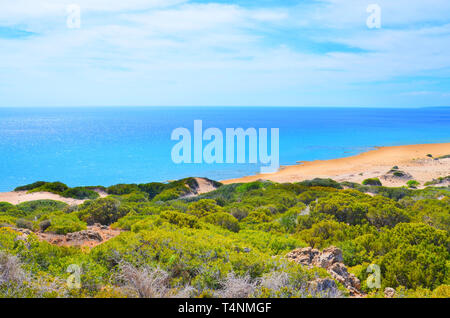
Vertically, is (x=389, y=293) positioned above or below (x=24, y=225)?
above

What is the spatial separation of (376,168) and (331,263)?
119 ft

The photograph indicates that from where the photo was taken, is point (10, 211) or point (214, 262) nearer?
point (214, 262)

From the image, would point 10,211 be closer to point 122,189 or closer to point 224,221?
point 224,221

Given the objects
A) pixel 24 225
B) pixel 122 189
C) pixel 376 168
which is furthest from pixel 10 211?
pixel 376 168

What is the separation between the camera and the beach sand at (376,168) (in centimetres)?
A: 3117

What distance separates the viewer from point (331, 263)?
5344 mm

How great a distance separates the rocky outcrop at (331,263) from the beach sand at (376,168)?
25.1 meters

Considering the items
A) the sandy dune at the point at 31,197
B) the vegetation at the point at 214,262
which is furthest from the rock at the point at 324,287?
the sandy dune at the point at 31,197

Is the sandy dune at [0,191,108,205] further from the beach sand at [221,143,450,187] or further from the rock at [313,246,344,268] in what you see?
the rock at [313,246,344,268]

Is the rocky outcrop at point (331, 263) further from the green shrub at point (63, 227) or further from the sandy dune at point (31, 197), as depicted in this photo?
the sandy dune at point (31, 197)

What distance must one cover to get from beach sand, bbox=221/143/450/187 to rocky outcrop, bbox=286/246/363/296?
25094mm

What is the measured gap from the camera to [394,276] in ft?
17.1
